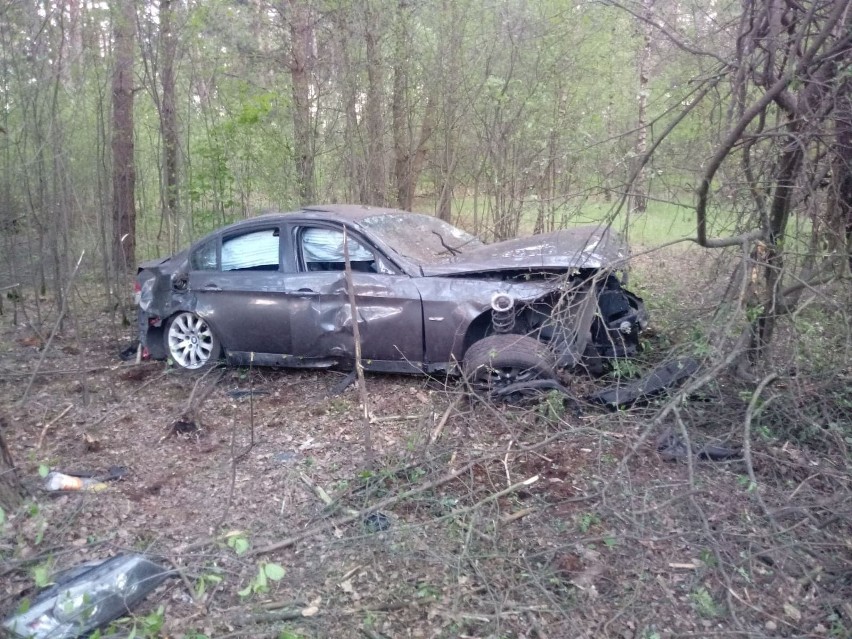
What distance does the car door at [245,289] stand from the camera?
21.0ft

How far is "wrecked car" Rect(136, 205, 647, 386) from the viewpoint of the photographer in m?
5.65

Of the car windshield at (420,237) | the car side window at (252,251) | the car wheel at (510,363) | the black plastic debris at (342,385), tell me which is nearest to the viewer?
the car wheel at (510,363)

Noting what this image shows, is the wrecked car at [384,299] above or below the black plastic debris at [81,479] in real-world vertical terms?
above

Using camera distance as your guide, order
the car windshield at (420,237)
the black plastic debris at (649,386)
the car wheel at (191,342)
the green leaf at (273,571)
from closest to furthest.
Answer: the green leaf at (273,571) → the black plastic debris at (649,386) → the car windshield at (420,237) → the car wheel at (191,342)

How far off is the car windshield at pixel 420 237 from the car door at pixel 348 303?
9.5 inches

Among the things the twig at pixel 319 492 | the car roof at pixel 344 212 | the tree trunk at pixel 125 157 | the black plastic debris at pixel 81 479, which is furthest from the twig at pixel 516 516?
the tree trunk at pixel 125 157

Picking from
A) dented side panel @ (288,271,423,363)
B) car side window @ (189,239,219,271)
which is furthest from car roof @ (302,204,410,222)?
Answer: car side window @ (189,239,219,271)

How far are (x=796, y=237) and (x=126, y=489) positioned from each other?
4.82m

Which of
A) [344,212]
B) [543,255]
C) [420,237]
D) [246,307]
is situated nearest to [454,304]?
[543,255]

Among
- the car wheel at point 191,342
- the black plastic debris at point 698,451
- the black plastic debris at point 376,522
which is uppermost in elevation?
the car wheel at point 191,342

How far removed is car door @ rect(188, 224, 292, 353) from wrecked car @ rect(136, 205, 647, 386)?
0.01m

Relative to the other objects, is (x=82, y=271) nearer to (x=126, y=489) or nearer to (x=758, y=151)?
(x=126, y=489)

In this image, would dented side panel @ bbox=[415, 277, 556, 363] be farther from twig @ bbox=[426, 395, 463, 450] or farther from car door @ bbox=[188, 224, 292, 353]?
car door @ bbox=[188, 224, 292, 353]

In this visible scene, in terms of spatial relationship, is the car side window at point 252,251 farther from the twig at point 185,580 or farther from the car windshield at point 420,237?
the twig at point 185,580
